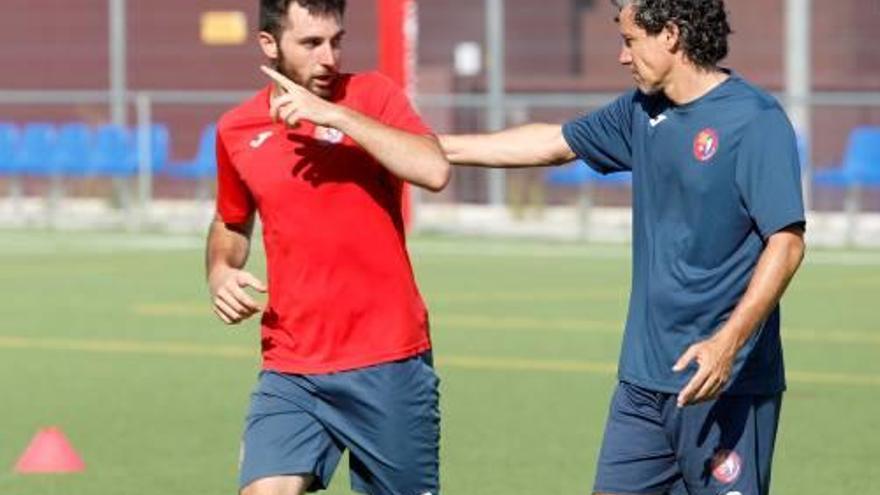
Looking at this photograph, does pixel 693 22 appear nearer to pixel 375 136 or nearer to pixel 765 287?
pixel 765 287

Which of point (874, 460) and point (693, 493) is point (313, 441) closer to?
point (693, 493)

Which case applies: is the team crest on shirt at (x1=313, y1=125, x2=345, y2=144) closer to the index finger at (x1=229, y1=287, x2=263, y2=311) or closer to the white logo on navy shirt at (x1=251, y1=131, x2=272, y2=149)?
the white logo on navy shirt at (x1=251, y1=131, x2=272, y2=149)

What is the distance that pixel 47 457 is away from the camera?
449 inches

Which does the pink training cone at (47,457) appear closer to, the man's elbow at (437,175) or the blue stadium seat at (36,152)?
the man's elbow at (437,175)

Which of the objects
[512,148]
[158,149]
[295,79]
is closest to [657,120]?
[512,148]

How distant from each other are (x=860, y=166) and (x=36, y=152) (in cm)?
955

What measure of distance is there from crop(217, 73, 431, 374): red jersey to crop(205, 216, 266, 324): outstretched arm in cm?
12

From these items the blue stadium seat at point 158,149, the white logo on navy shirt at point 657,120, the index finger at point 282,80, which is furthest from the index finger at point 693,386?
the blue stadium seat at point 158,149

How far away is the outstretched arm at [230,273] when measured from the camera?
757 cm

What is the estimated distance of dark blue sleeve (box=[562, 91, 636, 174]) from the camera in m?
7.70

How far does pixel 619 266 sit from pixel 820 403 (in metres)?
9.36

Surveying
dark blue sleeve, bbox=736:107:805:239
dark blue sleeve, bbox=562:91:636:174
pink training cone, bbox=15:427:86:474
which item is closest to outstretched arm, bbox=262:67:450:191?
dark blue sleeve, bbox=562:91:636:174

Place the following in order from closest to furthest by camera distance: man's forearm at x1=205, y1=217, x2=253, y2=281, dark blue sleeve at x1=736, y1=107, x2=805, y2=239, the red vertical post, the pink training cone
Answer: dark blue sleeve at x1=736, y1=107, x2=805, y2=239 < man's forearm at x1=205, y1=217, x2=253, y2=281 < the pink training cone < the red vertical post

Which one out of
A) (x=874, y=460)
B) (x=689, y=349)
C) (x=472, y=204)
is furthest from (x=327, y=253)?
(x=472, y=204)
